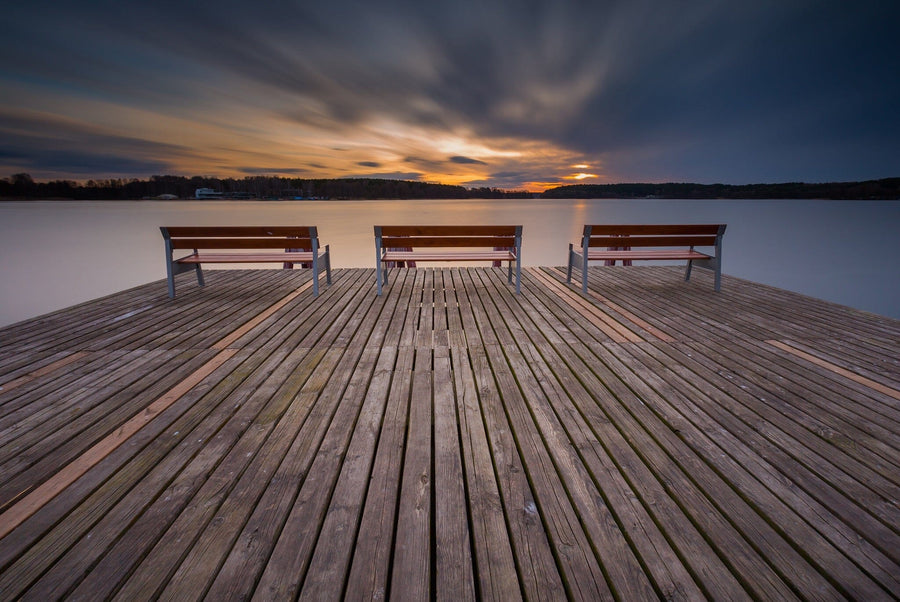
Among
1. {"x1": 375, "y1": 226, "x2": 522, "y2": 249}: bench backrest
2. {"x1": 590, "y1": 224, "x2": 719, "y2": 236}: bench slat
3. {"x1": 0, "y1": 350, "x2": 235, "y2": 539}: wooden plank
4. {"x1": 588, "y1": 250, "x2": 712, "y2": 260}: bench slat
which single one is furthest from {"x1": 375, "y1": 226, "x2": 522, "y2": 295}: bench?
{"x1": 0, "y1": 350, "x2": 235, "y2": 539}: wooden plank

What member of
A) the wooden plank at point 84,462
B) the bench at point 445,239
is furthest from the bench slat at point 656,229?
the wooden plank at point 84,462

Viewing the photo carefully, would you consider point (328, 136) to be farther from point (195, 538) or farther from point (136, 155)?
point (195, 538)

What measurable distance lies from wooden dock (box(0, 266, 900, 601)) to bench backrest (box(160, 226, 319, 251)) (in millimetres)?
1717

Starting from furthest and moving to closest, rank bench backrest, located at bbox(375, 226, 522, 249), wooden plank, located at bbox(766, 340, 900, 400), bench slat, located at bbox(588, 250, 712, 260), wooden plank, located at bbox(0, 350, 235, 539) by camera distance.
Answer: bench slat, located at bbox(588, 250, 712, 260) → bench backrest, located at bbox(375, 226, 522, 249) → wooden plank, located at bbox(766, 340, 900, 400) → wooden plank, located at bbox(0, 350, 235, 539)

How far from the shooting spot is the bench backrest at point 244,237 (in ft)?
16.0

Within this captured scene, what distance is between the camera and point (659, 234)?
201 inches

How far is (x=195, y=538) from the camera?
1.32 metres

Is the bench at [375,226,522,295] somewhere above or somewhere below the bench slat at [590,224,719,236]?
below

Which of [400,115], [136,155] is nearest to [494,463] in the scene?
[400,115]

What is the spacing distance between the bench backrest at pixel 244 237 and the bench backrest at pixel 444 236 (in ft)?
3.33

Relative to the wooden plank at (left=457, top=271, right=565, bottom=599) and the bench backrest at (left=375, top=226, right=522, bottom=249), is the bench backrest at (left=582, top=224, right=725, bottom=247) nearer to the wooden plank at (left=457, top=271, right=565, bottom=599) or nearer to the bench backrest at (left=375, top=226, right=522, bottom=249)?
the bench backrest at (left=375, top=226, right=522, bottom=249)

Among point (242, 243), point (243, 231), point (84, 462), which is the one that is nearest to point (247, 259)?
point (242, 243)

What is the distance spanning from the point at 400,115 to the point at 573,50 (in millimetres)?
10092

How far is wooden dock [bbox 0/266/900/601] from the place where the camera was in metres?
1.20
